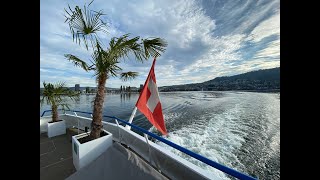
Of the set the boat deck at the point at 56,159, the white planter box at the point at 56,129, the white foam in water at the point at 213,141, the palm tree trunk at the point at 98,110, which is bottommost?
the white foam in water at the point at 213,141

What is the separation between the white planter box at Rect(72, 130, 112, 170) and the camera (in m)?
2.45

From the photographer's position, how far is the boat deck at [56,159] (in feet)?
8.07

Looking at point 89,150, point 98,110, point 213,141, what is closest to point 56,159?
point 89,150

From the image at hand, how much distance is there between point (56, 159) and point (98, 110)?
4.13ft

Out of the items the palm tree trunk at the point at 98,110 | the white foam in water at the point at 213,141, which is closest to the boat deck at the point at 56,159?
the palm tree trunk at the point at 98,110

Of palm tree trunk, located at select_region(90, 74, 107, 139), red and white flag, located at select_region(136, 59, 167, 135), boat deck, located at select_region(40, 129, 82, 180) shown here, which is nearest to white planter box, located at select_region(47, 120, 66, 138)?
boat deck, located at select_region(40, 129, 82, 180)

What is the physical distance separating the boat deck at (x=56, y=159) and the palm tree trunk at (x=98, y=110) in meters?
0.66

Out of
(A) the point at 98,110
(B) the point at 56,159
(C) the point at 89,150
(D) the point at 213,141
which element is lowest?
(D) the point at 213,141

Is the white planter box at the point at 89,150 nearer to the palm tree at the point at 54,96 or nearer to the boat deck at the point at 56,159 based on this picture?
the boat deck at the point at 56,159

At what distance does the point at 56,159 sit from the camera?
2953 millimetres

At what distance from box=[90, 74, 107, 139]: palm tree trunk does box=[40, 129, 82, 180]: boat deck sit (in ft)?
2.18

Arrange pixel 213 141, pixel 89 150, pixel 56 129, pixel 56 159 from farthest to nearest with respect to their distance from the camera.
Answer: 1. pixel 213 141
2. pixel 56 129
3. pixel 56 159
4. pixel 89 150

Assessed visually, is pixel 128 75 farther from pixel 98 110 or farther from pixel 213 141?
pixel 213 141
